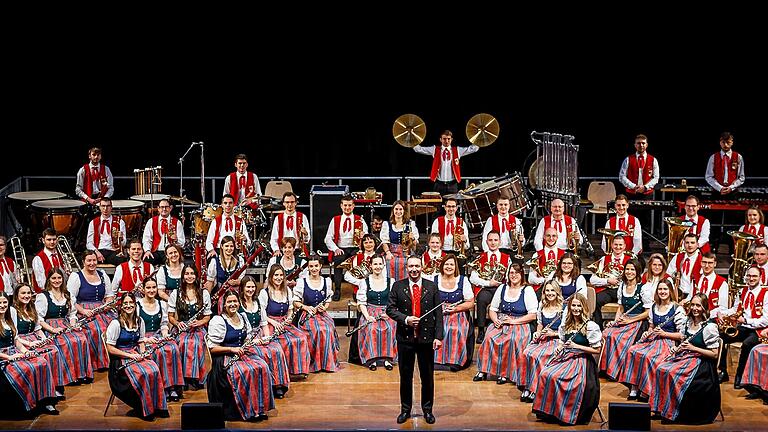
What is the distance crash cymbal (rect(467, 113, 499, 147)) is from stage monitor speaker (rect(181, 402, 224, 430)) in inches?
231

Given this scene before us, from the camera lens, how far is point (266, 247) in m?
11.8

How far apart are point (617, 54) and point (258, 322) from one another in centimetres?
667

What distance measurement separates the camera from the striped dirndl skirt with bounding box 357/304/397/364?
10227mm

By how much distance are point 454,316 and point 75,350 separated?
3.03 m

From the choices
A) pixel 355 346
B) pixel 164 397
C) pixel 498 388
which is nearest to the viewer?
pixel 164 397

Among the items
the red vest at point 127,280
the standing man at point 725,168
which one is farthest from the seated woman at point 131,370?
the standing man at point 725,168

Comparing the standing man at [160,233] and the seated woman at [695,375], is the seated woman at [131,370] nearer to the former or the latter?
the standing man at [160,233]

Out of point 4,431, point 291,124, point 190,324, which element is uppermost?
point 291,124

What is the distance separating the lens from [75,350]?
31.6 ft

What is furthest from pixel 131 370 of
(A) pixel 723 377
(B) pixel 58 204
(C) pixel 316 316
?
(A) pixel 723 377

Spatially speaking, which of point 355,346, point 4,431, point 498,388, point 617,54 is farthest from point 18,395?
point 617,54

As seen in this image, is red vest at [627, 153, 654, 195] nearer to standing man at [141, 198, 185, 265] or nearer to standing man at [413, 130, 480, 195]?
standing man at [413, 130, 480, 195]

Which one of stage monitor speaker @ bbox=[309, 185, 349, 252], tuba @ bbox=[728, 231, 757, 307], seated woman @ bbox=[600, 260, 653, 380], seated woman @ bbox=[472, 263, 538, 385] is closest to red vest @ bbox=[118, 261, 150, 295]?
stage monitor speaker @ bbox=[309, 185, 349, 252]

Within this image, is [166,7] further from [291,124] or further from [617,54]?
[617,54]
